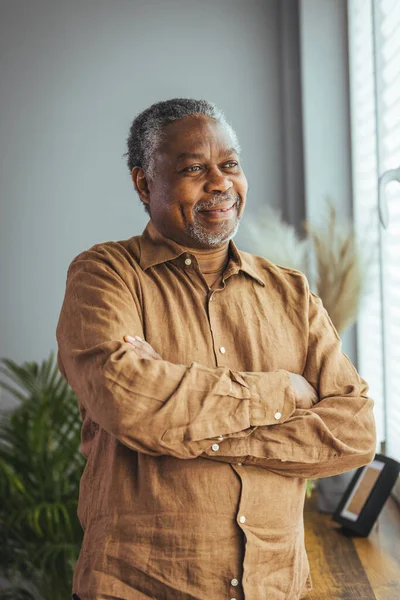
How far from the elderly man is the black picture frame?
49 centimetres

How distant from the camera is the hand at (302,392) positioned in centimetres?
157

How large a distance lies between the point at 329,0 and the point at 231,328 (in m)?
1.97

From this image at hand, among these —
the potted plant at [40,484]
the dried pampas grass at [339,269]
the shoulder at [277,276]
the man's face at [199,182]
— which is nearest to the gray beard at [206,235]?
the man's face at [199,182]

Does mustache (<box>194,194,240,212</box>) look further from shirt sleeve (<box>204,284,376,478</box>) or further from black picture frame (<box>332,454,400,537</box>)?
black picture frame (<box>332,454,400,537</box>)

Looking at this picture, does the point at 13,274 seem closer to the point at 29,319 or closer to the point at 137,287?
the point at 29,319

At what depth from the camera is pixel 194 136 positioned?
1.66 meters

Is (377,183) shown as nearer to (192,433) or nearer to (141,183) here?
(141,183)

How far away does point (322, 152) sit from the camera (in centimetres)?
300

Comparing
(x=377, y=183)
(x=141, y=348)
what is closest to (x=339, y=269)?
(x=377, y=183)

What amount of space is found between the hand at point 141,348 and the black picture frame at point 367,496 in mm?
965

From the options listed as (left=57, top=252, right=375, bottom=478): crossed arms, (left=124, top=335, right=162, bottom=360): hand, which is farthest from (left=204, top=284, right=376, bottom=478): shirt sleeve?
(left=124, top=335, right=162, bottom=360): hand

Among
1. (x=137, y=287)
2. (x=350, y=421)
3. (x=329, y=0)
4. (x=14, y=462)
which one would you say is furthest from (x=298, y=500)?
(x=329, y=0)

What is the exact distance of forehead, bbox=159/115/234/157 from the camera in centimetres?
165

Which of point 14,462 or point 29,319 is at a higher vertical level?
point 29,319
